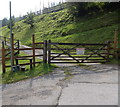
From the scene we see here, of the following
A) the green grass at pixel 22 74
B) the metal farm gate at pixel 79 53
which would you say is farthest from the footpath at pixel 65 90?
the metal farm gate at pixel 79 53

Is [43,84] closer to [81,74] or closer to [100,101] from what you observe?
[81,74]

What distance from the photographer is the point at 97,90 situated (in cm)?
518

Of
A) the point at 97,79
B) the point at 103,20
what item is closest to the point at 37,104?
the point at 97,79

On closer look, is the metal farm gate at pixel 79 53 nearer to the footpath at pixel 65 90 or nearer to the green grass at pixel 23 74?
the green grass at pixel 23 74

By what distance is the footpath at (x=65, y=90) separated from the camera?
454cm

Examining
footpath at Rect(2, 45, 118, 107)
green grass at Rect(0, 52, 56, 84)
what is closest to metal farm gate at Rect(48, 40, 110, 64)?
green grass at Rect(0, 52, 56, 84)

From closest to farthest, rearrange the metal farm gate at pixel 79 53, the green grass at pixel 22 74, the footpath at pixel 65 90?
the footpath at pixel 65 90, the green grass at pixel 22 74, the metal farm gate at pixel 79 53

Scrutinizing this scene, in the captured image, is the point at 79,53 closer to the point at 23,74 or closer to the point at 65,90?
the point at 23,74

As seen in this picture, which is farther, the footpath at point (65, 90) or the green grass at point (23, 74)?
the green grass at point (23, 74)

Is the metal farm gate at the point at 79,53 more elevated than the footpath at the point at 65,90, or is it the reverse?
the metal farm gate at the point at 79,53

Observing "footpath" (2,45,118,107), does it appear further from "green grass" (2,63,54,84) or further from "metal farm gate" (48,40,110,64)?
"metal farm gate" (48,40,110,64)

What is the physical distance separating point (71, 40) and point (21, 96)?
1458cm

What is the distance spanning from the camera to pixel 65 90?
5.28 meters

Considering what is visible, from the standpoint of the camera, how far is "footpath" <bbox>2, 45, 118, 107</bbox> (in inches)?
179
